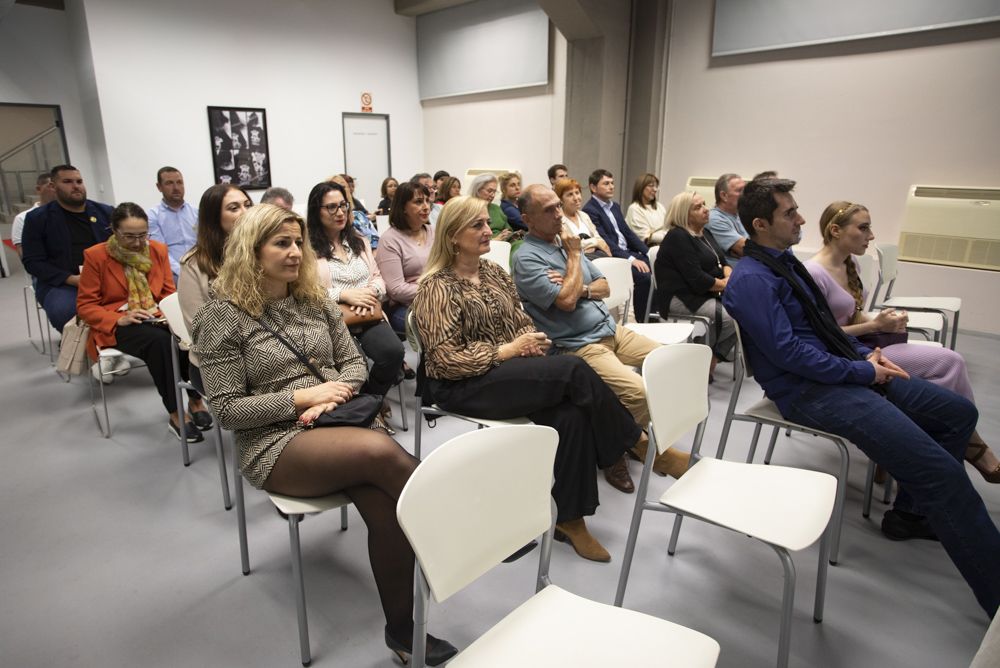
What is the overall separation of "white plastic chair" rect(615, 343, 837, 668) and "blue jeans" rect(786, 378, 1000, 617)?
293 mm

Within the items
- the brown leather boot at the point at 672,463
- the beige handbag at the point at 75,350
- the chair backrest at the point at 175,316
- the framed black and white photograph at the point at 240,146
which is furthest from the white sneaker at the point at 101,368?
the framed black and white photograph at the point at 240,146

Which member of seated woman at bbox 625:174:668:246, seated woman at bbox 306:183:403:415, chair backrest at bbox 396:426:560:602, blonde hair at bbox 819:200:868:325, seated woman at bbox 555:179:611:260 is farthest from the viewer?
seated woman at bbox 625:174:668:246

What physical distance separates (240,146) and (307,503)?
735 centimetres

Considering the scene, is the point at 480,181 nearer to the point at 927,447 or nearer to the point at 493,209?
the point at 493,209

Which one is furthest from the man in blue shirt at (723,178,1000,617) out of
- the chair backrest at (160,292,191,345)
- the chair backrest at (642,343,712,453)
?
the chair backrest at (160,292,191,345)

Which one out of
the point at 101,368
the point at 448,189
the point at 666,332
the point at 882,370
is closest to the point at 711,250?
the point at 666,332

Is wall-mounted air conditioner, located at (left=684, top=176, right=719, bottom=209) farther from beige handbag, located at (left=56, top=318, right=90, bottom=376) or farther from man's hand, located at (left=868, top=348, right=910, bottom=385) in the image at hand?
beige handbag, located at (left=56, top=318, right=90, bottom=376)

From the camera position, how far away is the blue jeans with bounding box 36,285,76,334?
137 inches

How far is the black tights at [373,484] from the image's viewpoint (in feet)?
5.30

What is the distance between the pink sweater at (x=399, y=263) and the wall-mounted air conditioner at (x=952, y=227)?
4410 millimetres

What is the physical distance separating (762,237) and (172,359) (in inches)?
111

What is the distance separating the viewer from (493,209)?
218 inches

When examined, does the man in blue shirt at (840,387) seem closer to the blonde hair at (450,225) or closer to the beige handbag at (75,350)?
the blonde hair at (450,225)

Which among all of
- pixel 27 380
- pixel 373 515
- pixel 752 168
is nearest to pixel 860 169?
pixel 752 168
